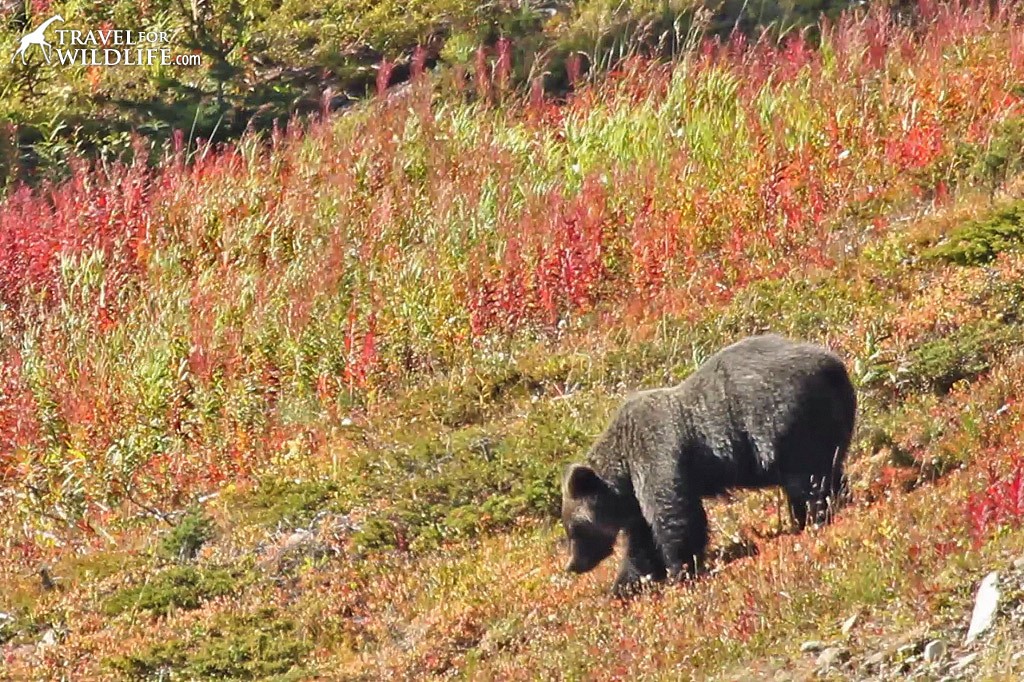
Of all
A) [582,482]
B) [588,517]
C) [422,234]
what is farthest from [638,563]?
[422,234]

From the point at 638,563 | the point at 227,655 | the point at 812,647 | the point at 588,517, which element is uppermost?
the point at 812,647

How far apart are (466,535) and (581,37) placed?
372 inches

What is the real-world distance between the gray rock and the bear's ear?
107 inches

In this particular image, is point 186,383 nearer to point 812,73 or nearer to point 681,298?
point 681,298

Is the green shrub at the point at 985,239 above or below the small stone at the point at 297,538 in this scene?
above

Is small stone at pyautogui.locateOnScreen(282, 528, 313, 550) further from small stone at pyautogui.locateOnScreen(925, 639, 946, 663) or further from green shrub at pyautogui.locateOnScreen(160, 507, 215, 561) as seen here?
small stone at pyautogui.locateOnScreen(925, 639, 946, 663)

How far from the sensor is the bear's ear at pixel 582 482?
29.9 feet

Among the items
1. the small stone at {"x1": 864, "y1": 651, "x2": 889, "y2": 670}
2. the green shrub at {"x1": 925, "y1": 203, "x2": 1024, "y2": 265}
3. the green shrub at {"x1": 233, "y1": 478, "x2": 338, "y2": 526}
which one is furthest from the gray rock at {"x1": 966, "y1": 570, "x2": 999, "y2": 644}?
the green shrub at {"x1": 925, "y1": 203, "x2": 1024, "y2": 265}

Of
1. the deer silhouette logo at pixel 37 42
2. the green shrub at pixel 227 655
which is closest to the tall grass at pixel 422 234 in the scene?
the green shrub at pixel 227 655

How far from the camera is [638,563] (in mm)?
9047

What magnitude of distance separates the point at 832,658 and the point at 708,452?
2166 millimetres

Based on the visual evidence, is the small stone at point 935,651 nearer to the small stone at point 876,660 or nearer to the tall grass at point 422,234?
the small stone at point 876,660

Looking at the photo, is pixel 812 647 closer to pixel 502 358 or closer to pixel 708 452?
pixel 708 452

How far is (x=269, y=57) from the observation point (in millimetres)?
20922
